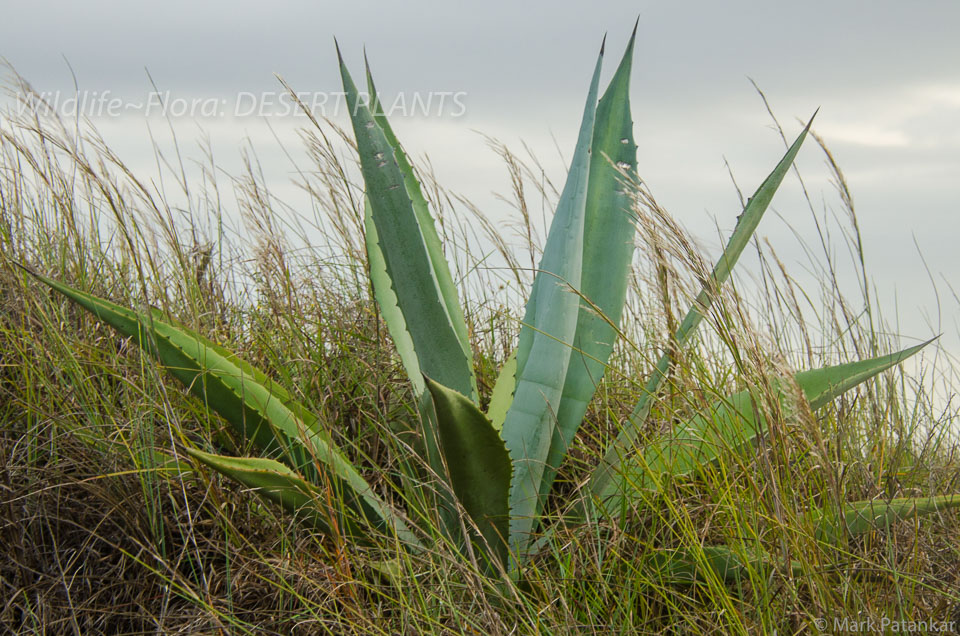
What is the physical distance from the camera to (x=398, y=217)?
1592mm

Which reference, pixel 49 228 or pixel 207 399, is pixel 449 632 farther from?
pixel 49 228

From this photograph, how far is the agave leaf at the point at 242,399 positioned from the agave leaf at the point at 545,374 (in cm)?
26

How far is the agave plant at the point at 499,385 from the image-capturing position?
1572mm

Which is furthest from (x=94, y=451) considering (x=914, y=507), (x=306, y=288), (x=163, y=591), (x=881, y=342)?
(x=881, y=342)

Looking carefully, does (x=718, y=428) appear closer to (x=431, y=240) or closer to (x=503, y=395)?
(x=503, y=395)

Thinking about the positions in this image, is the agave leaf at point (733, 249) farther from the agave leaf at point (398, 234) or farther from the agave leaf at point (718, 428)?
the agave leaf at point (398, 234)

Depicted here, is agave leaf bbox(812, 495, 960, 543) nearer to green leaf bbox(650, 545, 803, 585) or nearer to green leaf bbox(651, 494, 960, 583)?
green leaf bbox(651, 494, 960, 583)

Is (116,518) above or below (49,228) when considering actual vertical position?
below

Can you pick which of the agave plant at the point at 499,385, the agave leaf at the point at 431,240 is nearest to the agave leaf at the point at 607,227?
the agave plant at the point at 499,385

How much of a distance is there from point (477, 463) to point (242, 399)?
53 cm

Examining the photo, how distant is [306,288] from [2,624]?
1323 mm

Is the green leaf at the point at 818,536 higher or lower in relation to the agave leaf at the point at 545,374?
lower

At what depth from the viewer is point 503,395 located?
1975 mm

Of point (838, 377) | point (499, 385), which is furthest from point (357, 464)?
point (838, 377)
